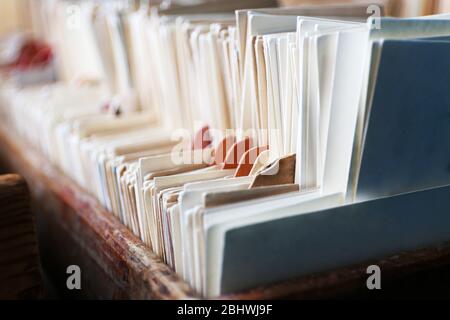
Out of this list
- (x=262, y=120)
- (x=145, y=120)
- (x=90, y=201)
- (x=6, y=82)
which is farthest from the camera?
(x=6, y=82)

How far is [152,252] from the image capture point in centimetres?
93

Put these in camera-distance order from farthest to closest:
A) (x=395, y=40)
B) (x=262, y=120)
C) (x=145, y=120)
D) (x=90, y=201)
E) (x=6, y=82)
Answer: (x=6, y=82) < (x=145, y=120) < (x=90, y=201) < (x=262, y=120) < (x=395, y=40)

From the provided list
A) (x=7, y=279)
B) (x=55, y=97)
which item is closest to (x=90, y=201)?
(x=7, y=279)

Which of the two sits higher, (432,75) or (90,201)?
(432,75)

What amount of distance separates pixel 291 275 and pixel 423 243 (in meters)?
0.26

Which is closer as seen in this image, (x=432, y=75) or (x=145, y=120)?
(x=432, y=75)

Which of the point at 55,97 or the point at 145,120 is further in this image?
the point at 55,97

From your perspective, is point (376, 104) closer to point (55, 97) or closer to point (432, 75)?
point (432, 75)

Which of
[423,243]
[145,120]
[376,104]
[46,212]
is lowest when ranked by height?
[46,212]

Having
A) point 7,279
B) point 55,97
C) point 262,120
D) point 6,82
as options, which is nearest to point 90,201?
point 7,279

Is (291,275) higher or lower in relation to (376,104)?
lower

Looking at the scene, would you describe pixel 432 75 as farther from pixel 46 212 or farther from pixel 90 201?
pixel 46 212

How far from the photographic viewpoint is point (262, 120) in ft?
3.14

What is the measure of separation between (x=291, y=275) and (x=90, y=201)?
0.62 meters
